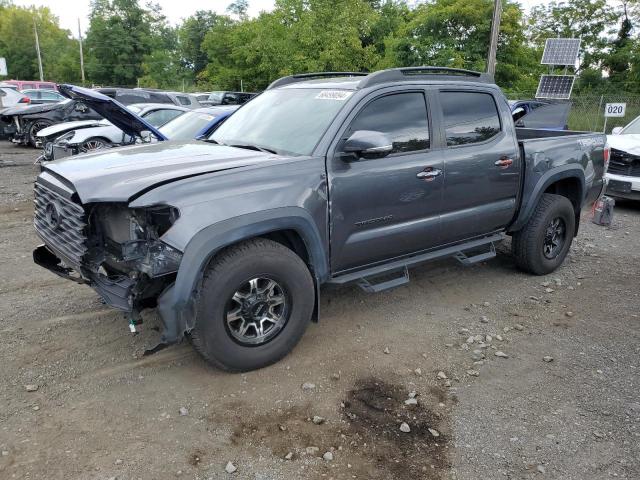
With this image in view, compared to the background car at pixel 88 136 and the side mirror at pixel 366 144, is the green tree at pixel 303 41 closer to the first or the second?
the background car at pixel 88 136

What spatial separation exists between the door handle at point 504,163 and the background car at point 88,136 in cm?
620

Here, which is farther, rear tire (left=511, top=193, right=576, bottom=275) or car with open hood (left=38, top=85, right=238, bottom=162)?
car with open hood (left=38, top=85, right=238, bottom=162)

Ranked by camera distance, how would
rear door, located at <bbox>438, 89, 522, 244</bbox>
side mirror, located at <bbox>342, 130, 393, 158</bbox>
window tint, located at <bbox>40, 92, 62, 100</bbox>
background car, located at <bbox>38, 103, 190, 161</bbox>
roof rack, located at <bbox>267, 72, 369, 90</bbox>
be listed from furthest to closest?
1. window tint, located at <bbox>40, 92, 62, 100</bbox>
2. background car, located at <bbox>38, 103, 190, 161</bbox>
3. roof rack, located at <bbox>267, 72, 369, 90</bbox>
4. rear door, located at <bbox>438, 89, 522, 244</bbox>
5. side mirror, located at <bbox>342, 130, 393, 158</bbox>

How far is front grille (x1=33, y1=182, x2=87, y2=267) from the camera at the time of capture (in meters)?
3.21

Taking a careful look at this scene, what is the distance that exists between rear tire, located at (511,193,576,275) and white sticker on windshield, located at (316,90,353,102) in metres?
2.53

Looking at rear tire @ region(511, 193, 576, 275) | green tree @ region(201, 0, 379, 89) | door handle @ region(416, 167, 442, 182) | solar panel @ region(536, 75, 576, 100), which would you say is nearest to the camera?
door handle @ region(416, 167, 442, 182)

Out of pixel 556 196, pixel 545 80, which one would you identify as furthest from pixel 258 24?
pixel 556 196

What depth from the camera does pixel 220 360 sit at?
11.0 ft

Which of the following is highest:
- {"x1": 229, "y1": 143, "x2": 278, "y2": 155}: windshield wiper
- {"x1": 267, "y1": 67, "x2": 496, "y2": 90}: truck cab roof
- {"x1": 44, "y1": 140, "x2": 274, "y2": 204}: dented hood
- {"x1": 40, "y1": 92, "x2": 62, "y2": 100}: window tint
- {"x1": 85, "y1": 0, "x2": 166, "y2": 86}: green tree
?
{"x1": 85, "y1": 0, "x2": 166, "y2": 86}: green tree

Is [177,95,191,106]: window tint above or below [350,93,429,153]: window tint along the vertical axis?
above

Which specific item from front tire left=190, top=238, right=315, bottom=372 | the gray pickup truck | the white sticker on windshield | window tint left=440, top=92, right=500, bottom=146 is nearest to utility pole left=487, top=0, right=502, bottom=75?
window tint left=440, top=92, right=500, bottom=146

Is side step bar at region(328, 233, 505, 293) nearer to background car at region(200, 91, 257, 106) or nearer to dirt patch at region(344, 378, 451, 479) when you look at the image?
dirt patch at region(344, 378, 451, 479)

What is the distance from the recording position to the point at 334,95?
4066 mm

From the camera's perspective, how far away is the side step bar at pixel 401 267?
402cm
